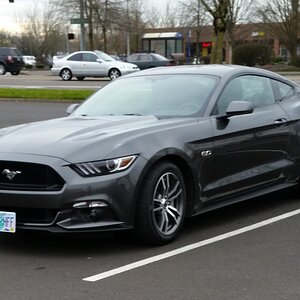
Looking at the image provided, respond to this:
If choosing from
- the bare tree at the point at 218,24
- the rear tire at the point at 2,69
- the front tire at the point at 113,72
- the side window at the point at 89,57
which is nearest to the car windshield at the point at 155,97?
the bare tree at the point at 218,24

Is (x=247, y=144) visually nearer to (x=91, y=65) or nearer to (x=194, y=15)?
(x=91, y=65)

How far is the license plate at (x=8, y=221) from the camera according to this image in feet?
15.5

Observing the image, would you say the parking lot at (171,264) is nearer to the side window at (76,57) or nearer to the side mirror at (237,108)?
the side mirror at (237,108)

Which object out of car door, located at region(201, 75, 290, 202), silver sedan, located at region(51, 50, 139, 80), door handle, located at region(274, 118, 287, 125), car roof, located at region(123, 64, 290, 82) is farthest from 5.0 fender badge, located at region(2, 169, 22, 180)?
silver sedan, located at region(51, 50, 139, 80)

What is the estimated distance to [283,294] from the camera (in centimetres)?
405

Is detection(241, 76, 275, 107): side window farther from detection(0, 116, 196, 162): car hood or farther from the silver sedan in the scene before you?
the silver sedan

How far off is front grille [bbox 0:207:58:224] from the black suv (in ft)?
106

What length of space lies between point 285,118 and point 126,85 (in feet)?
5.75

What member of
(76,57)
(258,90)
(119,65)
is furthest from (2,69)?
(258,90)

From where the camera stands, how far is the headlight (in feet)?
15.3

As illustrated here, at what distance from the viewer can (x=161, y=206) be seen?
5082 millimetres

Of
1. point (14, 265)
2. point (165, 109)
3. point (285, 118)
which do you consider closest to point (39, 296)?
point (14, 265)

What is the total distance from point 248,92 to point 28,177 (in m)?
2.69

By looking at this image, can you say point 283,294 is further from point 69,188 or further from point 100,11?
point 100,11
